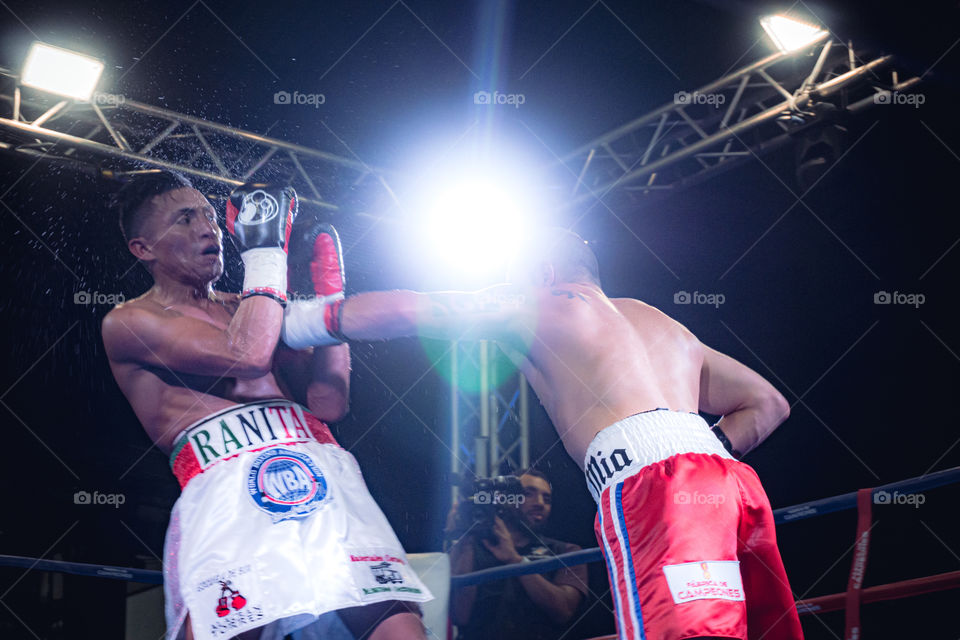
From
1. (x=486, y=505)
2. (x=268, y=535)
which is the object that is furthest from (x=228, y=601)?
(x=486, y=505)

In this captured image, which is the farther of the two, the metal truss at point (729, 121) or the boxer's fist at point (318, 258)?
the metal truss at point (729, 121)

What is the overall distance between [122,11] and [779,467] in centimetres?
481

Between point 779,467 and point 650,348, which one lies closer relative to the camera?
point 650,348

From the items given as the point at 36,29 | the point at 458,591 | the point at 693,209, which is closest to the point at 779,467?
the point at 693,209

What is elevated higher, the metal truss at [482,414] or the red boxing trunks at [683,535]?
the metal truss at [482,414]

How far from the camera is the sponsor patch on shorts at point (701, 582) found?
1.53m

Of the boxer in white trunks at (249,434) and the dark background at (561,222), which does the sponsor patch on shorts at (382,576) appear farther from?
the dark background at (561,222)

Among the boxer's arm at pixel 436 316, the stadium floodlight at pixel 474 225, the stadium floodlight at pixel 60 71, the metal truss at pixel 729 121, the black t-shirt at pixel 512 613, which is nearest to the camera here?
the boxer's arm at pixel 436 316

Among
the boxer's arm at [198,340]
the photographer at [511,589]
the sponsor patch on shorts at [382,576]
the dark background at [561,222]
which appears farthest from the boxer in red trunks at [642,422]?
the dark background at [561,222]

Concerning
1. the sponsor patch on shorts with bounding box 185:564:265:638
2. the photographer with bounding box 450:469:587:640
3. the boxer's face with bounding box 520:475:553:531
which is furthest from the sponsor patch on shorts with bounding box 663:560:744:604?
the boxer's face with bounding box 520:475:553:531

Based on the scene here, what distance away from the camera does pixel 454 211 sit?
16.6 ft

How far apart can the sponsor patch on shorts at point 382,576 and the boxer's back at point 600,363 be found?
1.85 feet

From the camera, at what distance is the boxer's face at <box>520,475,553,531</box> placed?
3965 mm

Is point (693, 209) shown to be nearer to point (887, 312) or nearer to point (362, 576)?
point (887, 312)
